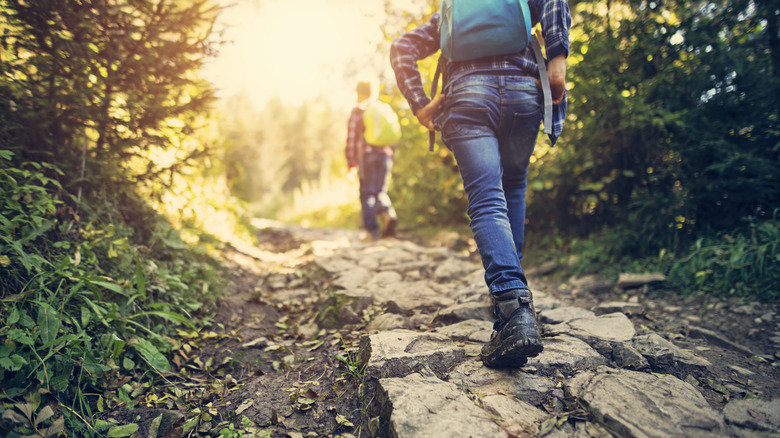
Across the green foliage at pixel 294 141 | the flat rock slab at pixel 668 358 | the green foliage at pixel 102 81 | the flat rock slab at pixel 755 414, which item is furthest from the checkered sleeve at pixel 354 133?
the green foliage at pixel 294 141

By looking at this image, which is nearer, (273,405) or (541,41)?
(273,405)

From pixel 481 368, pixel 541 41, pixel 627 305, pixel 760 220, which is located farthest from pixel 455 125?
pixel 760 220

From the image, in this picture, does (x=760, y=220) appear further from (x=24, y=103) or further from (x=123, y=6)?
(x=24, y=103)

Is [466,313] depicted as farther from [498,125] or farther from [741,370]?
[741,370]

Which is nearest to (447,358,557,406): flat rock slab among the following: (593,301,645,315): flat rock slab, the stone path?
the stone path

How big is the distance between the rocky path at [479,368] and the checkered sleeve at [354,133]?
323 cm

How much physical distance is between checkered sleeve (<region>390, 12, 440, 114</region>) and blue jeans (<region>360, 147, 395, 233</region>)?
11.8 ft

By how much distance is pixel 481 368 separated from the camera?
6.05 feet

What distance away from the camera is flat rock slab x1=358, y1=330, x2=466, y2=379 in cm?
182

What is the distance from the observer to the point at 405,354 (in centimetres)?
189

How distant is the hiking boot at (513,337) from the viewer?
64.1 inches

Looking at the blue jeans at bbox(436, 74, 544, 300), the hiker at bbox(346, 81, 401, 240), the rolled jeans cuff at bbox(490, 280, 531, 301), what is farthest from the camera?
the hiker at bbox(346, 81, 401, 240)

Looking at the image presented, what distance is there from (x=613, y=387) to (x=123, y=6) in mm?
3762

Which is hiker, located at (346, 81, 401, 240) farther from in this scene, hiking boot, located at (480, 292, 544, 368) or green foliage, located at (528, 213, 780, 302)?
hiking boot, located at (480, 292, 544, 368)
